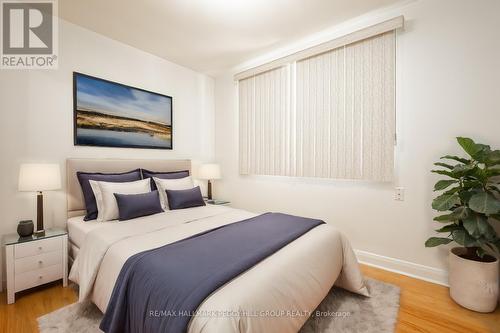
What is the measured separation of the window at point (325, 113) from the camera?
2.48 meters

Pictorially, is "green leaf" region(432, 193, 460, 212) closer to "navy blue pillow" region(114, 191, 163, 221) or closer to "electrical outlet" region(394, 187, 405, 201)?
"electrical outlet" region(394, 187, 405, 201)

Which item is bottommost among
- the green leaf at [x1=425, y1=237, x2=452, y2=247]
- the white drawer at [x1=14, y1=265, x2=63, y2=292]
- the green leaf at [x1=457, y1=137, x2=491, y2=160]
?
the white drawer at [x1=14, y1=265, x2=63, y2=292]

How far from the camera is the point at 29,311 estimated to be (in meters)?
1.84

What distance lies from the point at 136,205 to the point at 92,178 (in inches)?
25.0

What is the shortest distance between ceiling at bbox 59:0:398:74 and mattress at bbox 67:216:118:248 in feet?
7.06

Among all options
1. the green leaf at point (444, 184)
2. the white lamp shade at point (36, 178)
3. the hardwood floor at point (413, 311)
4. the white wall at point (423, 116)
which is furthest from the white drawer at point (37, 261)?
the green leaf at point (444, 184)

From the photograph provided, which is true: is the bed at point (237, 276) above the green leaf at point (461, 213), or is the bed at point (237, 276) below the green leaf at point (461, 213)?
below

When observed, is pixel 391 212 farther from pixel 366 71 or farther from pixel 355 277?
pixel 366 71

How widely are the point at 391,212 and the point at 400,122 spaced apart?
0.96 m

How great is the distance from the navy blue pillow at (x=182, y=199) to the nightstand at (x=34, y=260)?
1027 millimetres

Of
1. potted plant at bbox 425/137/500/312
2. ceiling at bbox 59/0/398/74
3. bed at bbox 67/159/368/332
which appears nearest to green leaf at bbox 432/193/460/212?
potted plant at bbox 425/137/500/312

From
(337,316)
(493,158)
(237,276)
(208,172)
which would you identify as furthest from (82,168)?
(493,158)

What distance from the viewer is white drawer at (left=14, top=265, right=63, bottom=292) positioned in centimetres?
196

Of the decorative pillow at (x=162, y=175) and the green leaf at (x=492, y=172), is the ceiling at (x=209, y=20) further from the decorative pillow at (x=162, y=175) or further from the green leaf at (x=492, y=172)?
the green leaf at (x=492, y=172)
